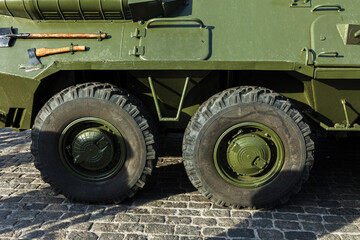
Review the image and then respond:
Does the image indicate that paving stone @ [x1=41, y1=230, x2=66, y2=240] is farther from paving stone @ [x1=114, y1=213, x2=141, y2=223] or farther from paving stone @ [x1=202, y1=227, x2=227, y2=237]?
paving stone @ [x1=202, y1=227, x2=227, y2=237]

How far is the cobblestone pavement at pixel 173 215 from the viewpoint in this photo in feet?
11.3

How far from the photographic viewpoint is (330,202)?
4043 mm

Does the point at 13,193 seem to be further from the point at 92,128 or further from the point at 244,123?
the point at 244,123

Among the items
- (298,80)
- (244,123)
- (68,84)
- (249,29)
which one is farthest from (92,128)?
(298,80)

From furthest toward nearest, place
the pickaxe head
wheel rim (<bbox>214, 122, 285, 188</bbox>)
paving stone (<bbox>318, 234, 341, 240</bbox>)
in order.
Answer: the pickaxe head, wheel rim (<bbox>214, 122, 285, 188</bbox>), paving stone (<bbox>318, 234, 341, 240</bbox>)

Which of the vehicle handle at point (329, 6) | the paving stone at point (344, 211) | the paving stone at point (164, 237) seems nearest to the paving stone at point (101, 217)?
the paving stone at point (164, 237)

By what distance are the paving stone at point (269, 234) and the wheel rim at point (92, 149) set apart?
5.06 ft

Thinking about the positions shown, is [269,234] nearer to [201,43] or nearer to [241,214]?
[241,214]

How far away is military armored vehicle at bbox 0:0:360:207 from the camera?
11.8 feet

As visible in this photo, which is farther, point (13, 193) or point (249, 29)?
point (13, 193)

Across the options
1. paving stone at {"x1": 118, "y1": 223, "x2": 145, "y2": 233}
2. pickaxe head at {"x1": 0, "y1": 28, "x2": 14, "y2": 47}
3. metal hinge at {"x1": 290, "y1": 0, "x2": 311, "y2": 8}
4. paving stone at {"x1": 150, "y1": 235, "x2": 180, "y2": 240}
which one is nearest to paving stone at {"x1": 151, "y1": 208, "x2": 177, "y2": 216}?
paving stone at {"x1": 118, "y1": 223, "x2": 145, "y2": 233}

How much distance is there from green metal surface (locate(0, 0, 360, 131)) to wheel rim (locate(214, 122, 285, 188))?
565mm

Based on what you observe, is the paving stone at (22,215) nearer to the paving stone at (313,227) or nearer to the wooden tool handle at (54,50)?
the wooden tool handle at (54,50)

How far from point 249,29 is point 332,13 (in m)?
0.84
